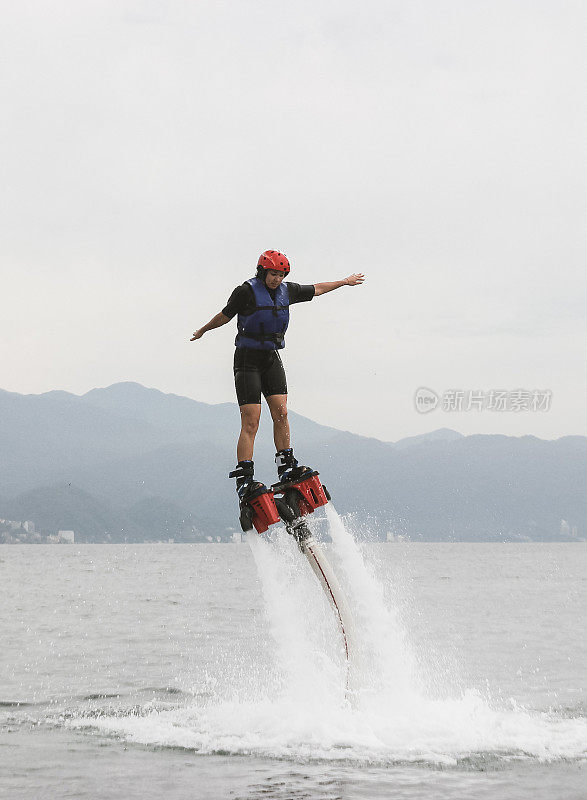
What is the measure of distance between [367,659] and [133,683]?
15251 mm

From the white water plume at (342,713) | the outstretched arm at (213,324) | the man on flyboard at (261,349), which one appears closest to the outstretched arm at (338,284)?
the man on flyboard at (261,349)

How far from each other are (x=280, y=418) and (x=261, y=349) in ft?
3.94

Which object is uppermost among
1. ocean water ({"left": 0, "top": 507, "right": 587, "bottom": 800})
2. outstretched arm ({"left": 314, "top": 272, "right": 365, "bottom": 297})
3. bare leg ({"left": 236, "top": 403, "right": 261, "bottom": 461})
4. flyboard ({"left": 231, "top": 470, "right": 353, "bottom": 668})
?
outstretched arm ({"left": 314, "top": 272, "right": 365, "bottom": 297})

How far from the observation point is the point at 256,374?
15.7 meters

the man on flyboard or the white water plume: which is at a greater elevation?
the man on flyboard

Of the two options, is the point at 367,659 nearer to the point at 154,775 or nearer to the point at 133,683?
the point at 154,775

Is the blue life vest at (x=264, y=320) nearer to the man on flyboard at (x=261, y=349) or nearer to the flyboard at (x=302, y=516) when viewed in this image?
the man on flyboard at (x=261, y=349)

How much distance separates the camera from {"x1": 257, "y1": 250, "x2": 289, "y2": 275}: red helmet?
15484 millimetres

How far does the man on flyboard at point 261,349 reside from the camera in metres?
15.4

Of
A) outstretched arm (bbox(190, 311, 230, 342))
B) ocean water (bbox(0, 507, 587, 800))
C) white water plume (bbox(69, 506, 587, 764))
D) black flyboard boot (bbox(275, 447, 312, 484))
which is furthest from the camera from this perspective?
white water plume (bbox(69, 506, 587, 764))

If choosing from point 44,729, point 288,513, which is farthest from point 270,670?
point 288,513

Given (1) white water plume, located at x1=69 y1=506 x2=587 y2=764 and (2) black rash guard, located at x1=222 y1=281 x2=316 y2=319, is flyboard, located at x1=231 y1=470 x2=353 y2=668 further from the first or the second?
(2) black rash guard, located at x1=222 y1=281 x2=316 y2=319

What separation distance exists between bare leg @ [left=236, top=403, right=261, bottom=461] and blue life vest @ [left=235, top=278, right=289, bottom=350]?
39.7 inches

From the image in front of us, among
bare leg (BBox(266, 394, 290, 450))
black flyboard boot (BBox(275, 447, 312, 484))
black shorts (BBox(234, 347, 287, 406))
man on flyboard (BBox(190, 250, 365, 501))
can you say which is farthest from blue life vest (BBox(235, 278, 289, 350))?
black flyboard boot (BBox(275, 447, 312, 484))
